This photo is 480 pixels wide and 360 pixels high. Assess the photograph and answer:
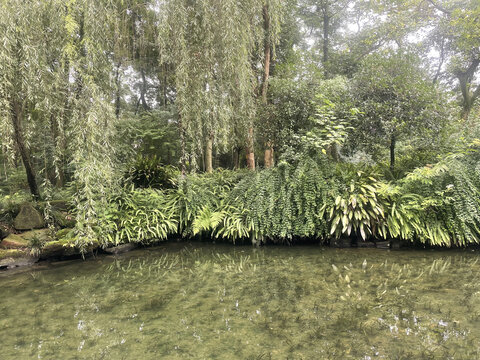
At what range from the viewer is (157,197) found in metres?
7.26

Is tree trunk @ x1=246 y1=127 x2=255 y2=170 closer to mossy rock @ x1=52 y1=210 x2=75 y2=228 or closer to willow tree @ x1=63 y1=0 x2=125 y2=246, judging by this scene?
willow tree @ x1=63 y1=0 x2=125 y2=246

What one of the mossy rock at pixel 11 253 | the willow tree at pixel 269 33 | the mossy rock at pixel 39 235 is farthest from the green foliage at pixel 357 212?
the mossy rock at pixel 11 253

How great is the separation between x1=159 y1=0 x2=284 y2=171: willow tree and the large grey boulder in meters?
3.52

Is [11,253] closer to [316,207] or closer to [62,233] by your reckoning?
[62,233]

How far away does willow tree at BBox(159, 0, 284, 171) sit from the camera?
19.5ft

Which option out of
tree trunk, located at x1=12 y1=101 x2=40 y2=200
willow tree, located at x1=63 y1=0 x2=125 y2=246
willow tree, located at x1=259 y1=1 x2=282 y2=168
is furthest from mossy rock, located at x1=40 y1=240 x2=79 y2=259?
willow tree, located at x1=259 y1=1 x2=282 y2=168

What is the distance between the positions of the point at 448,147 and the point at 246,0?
6.00 metres

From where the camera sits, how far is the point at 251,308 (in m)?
3.41

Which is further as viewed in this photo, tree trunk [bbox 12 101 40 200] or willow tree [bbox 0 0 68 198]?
tree trunk [bbox 12 101 40 200]

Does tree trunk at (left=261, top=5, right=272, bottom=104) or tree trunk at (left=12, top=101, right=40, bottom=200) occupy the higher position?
tree trunk at (left=261, top=5, right=272, bottom=104)

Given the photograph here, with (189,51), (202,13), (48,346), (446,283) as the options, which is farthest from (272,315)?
(202,13)

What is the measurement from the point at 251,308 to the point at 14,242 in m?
5.19

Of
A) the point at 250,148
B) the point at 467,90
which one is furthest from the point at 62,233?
the point at 467,90

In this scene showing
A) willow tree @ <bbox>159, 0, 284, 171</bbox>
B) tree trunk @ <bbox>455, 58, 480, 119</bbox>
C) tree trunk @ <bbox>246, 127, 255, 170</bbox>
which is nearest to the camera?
willow tree @ <bbox>159, 0, 284, 171</bbox>
